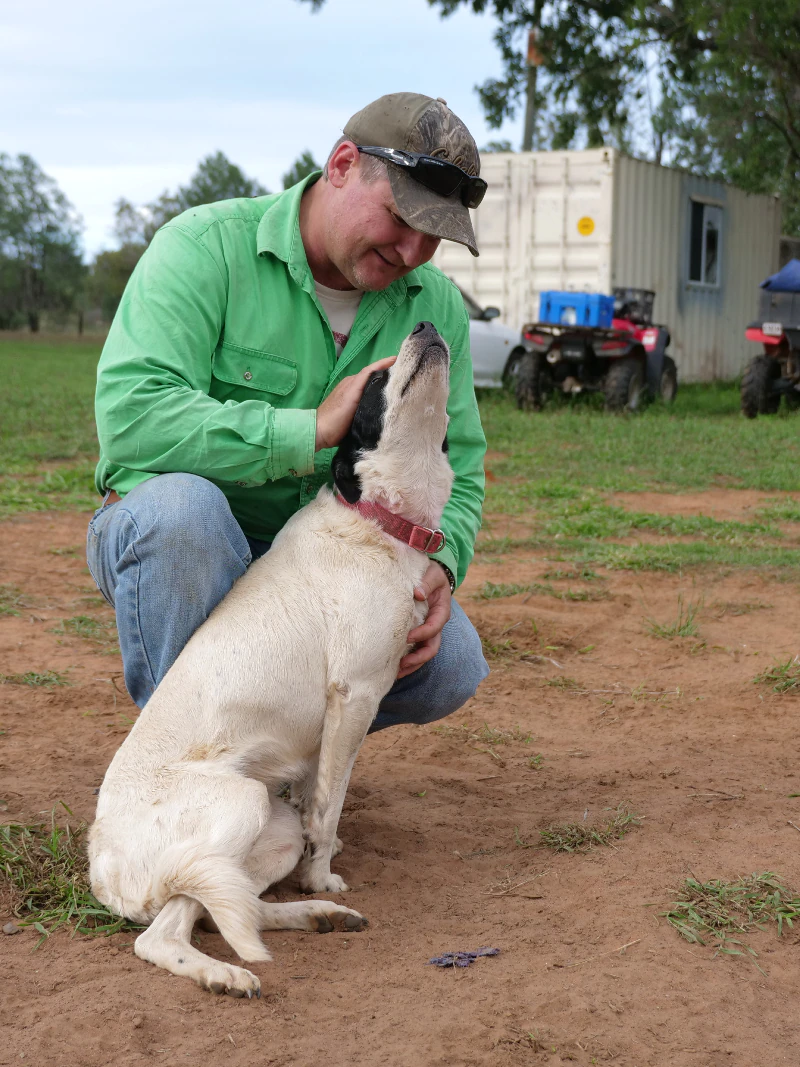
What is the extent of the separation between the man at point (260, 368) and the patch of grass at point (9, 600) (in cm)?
221

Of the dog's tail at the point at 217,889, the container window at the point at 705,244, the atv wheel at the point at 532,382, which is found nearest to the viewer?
the dog's tail at the point at 217,889

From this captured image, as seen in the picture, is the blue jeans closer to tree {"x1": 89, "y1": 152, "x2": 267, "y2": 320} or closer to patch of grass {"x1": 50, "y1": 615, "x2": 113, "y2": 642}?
patch of grass {"x1": 50, "y1": 615, "x2": 113, "y2": 642}

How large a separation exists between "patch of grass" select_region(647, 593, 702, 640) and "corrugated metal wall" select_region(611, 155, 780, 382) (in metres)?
10.8

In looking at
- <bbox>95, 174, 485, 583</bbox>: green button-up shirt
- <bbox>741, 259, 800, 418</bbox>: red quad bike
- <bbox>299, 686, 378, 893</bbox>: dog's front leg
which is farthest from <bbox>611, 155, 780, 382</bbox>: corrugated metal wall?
<bbox>299, 686, 378, 893</bbox>: dog's front leg

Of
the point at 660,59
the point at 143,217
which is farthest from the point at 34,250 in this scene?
the point at 660,59

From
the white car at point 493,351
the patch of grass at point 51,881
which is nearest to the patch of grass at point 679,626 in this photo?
the patch of grass at point 51,881

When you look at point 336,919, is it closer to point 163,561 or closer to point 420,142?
point 163,561

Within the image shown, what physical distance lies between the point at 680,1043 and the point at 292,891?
42.8 inches

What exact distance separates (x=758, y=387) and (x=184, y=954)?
12.2m

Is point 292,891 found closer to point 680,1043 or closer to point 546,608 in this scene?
point 680,1043

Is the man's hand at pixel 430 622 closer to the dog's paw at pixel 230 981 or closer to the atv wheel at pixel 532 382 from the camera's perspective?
the dog's paw at pixel 230 981

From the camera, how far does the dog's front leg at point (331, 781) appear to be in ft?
8.57

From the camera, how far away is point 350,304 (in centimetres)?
314

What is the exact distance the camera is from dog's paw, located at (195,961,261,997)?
2098 mm
